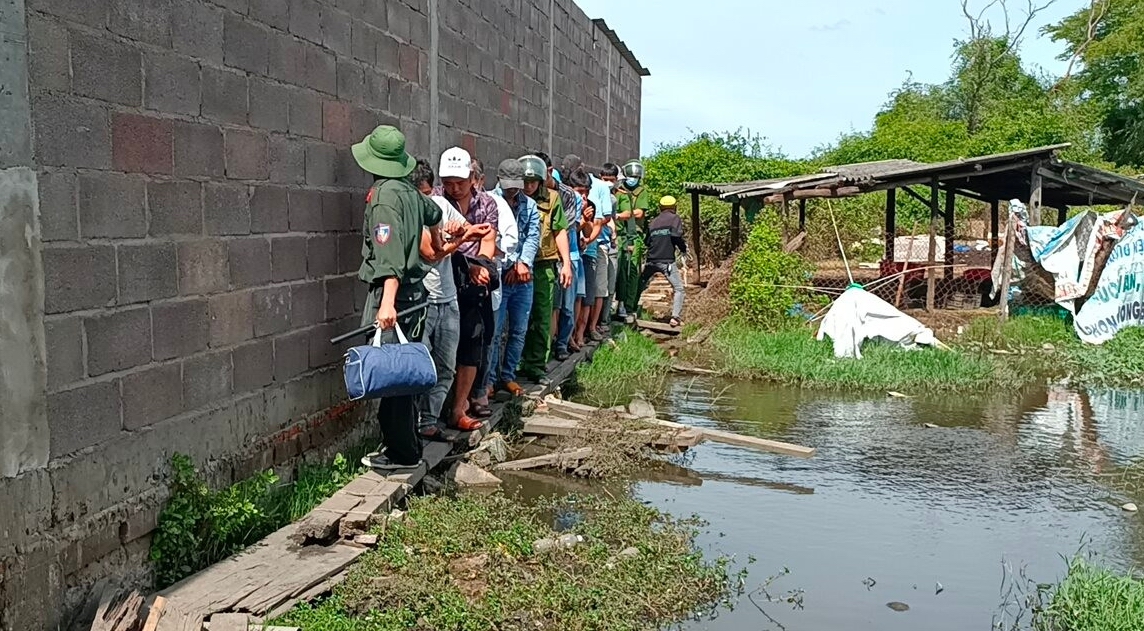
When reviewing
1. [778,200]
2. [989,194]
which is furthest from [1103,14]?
[778,200]

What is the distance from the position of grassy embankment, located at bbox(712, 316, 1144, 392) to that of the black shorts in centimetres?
424

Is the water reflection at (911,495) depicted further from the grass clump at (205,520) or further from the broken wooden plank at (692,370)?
the grass clump at (205,520)

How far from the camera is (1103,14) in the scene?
116 ft

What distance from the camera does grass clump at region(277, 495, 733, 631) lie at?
4.08 metres

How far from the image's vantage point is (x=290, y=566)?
427cm

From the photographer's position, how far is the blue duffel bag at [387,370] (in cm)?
493

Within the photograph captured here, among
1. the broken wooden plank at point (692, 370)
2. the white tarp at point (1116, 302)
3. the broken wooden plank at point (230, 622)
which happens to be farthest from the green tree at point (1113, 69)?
the broken wooden plank at point (230, 622)

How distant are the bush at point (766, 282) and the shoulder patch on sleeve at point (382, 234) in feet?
26.2

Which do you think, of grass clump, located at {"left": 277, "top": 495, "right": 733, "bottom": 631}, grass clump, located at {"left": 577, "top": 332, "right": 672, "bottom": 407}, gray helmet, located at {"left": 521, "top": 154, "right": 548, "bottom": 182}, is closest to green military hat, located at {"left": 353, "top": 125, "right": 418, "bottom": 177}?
grass clump, located at {"left": 277, "top": 495, "right": 733, "bottom": 631}

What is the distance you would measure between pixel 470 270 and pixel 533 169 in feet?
4.76

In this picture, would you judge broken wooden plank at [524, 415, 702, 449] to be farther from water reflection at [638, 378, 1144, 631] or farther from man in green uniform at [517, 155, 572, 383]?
man in green uniform at [517, 155, 572, 383]

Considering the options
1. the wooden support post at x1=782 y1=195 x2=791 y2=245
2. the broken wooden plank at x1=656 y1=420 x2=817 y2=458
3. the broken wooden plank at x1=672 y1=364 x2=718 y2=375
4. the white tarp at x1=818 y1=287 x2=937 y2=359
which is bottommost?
the broken wooden plank at x1=656 y1=420 x2=817 y2=458

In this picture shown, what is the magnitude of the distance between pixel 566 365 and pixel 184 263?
5.34m

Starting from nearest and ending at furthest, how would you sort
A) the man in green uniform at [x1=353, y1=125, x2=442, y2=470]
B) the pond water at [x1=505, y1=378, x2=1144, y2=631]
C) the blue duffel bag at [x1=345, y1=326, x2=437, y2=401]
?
the pond water at [x1=505, y1=378, x2=1144, y2=631]
the blue duffel bag at [x1=345, y1=326, x2=437, y2=401]
the man in green uniform at [x1=353, y1=125, x2=442, y2=470]
